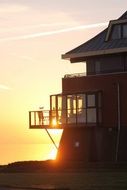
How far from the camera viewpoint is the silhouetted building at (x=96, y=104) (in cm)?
5897

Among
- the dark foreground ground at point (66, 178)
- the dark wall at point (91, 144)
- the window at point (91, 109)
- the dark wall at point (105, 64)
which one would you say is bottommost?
the dark foreground ground at point (66, 178)

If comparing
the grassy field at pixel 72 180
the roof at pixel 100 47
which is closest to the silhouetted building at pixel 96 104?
the roof at pixel 100 47

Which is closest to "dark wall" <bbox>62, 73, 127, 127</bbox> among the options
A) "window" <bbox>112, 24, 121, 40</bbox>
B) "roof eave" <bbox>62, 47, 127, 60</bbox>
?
"roof eave" <bbox>62, 47, 127, 60</bbox>

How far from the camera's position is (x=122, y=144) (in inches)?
2323

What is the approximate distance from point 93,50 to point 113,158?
911 centimetres

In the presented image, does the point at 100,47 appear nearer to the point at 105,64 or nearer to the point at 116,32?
the point at 105,64

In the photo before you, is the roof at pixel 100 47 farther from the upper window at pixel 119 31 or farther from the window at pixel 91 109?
the window at pixel 91 109

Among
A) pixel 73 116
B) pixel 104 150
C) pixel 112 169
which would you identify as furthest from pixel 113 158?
pixel 112 169

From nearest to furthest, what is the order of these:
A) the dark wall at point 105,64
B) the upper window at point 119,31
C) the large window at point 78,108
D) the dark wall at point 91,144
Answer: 1. the dark wall at point 91,144
2. the large window at point 78,108
3. the dark wall at point 105,64
4. the upper window at point 119,31

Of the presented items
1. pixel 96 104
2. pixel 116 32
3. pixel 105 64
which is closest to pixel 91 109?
pixel 96 104

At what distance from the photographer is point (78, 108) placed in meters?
60.7

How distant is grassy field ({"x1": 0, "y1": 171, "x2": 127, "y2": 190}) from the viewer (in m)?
38.6

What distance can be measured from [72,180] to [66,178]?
64.2 inches

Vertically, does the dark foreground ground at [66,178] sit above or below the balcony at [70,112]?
below
